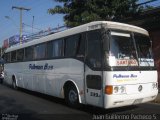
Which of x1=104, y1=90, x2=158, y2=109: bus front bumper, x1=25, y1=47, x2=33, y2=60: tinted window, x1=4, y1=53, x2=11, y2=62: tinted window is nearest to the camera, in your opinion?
x1=104, y1=90, x2=158, y2=109: bus front bumper

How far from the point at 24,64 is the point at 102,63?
8318 mm

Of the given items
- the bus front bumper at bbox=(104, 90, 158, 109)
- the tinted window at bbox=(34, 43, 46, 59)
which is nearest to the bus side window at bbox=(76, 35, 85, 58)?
the bus front bumper at bbox=(104, 90, 158, 109)

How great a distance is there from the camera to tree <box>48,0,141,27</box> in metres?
19.8

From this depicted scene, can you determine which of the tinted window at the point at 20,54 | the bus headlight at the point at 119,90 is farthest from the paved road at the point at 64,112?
the tinted window at the point at 20,54

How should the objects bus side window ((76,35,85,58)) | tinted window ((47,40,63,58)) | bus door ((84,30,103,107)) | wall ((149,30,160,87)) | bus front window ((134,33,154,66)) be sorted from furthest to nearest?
wall ((149,30,160,87)), tinted window ((47,40,63,58)), bus side window ((76,35,85,58)), bus front window ((134,33,154,66)), bus door ((84,30,103,107))

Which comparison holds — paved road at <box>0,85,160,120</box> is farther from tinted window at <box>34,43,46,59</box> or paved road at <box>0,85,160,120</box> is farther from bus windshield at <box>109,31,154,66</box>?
tinted window at <box>34,43,46,59</box>

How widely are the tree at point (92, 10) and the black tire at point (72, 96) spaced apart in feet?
25.7

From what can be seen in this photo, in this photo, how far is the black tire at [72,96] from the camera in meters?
11.7

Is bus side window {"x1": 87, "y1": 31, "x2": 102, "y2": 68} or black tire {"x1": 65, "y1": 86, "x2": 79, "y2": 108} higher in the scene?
bus side window {"x1": 87, "y1": 31, "x2": 102, "y2": 68}

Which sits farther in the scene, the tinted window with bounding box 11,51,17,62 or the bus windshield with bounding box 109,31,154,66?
the tinted window with bounding box 11,51,17,62

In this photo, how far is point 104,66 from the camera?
9.81 metres

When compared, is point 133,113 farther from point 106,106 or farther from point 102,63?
point 102,63

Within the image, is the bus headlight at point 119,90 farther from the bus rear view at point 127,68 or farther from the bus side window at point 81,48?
the bus side window at point 81,48

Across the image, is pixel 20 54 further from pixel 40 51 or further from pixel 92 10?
pixel 92 10
